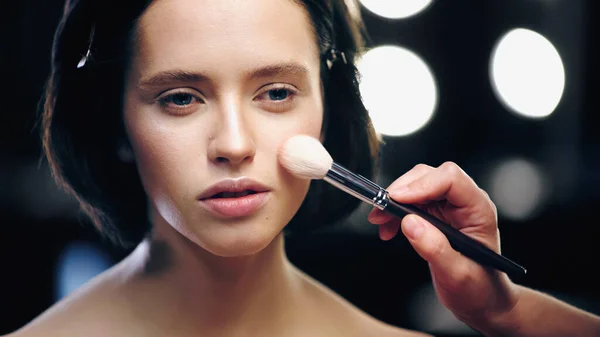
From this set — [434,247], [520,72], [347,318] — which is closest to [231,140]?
[434,247]

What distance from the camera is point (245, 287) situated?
796mm

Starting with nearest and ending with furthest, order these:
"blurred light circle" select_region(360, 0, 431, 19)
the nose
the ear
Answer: the nose, the ear, "blurred light circle" select_region(360, 0, 431, 19)

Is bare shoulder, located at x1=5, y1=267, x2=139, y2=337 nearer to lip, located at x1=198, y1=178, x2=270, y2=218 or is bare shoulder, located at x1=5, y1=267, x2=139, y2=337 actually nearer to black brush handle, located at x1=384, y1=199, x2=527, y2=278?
lip, located at x1=198, y1=178, x2=270, y2=218

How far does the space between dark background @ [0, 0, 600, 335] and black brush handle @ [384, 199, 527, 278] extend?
0.19 m

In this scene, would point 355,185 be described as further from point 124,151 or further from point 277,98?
point 124,151

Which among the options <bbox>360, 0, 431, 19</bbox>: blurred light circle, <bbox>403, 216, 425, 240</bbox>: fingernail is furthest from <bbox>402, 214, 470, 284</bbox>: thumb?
<bbox>360, 0, 431, 19</bbox>: blurred light circle

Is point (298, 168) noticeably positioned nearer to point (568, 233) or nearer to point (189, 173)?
point (189, 173)

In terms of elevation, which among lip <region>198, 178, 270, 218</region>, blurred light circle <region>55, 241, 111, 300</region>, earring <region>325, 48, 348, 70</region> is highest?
earring <region>325, 48, 348, 70</region>

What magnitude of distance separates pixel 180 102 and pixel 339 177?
18 cm

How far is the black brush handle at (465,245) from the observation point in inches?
27.3

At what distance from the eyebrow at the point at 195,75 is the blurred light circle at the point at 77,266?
0.93 ft

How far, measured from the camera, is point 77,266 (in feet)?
2.80

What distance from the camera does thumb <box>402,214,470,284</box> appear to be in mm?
681

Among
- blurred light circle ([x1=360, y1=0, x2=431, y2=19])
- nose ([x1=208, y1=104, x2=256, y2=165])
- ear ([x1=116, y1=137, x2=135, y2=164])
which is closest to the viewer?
nose ([x1=208, y1=104, x2=256, y2=165])
